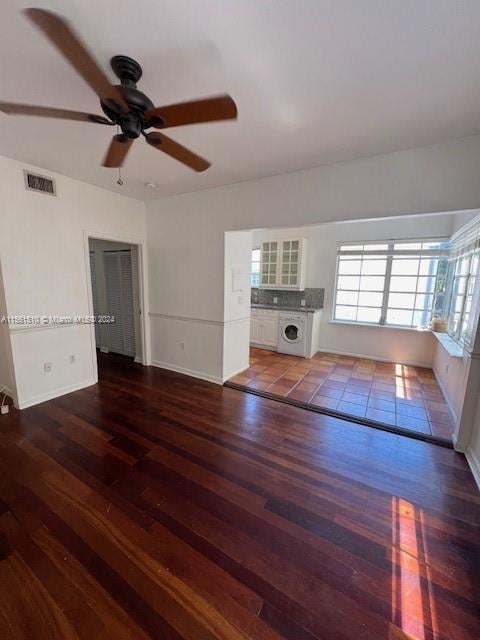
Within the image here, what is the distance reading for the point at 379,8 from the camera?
1.17 metres

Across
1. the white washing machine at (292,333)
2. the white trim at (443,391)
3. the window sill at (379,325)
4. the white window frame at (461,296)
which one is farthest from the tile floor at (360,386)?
the white window frame at (461,296)

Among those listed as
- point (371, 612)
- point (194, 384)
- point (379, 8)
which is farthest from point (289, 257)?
point (371, 612)

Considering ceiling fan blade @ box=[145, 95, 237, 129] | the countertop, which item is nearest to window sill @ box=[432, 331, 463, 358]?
the countertop

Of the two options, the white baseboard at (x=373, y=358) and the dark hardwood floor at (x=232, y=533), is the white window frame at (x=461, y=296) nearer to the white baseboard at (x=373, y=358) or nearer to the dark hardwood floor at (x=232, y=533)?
the white baseboard at (x=373, y=358)

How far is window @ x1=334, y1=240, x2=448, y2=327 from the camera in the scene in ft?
14.8

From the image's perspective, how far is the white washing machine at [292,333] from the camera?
496 centimetres

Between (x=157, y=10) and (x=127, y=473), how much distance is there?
277 centimetres

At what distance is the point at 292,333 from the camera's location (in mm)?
5102

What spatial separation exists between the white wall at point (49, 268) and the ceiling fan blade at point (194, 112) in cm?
230

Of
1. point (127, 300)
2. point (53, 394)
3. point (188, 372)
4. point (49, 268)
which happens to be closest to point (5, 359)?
point (53, 394)

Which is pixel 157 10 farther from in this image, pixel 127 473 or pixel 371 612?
pixel 371 612

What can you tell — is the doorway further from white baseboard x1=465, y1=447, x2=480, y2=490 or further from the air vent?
white baseboard x1=465, y1=447, x2=480, y2=490

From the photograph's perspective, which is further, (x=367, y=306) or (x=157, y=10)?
(x=367, y=306)

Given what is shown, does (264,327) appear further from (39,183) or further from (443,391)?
(39,183)
